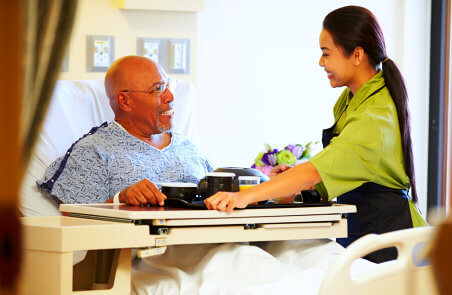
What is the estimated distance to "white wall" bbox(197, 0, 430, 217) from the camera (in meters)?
3.16

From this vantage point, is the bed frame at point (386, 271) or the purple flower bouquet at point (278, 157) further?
the purple flower bouquet at point (278, 157)

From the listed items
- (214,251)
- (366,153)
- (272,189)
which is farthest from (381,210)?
(214,251)

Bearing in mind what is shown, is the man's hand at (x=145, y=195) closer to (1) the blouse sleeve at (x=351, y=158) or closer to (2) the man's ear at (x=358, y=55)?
(1) the blouse sleeve at (x=351, y=158)

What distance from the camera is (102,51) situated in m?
2.82

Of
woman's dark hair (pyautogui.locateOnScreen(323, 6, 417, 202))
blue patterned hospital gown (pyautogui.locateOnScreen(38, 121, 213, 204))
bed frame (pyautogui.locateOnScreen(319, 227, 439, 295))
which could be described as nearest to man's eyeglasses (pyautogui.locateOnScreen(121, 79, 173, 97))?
blue patterned hospital gown (pyautogui.locateOnScreen(38, 121, 213, 204))

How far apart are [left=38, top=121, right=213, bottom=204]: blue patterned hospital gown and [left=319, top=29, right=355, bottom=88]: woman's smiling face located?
0.69m

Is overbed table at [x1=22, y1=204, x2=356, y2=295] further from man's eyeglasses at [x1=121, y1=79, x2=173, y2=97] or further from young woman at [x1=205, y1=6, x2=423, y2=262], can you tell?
man's eyeglasses at [x1=121, y1=79, x2=173, y2=97]

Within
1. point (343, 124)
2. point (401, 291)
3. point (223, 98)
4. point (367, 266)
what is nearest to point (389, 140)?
point (343, 124)

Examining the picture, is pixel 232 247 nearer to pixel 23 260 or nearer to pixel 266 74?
pixel 23 260

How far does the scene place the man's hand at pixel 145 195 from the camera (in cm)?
163

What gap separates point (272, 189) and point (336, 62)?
0.57 metres

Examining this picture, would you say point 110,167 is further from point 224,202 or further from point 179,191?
point 224,202

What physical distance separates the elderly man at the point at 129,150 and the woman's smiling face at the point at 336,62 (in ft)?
2.18

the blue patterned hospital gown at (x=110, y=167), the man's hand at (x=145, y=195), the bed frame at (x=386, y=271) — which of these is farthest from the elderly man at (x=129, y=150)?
the bed frame at (x=386, y=271)
